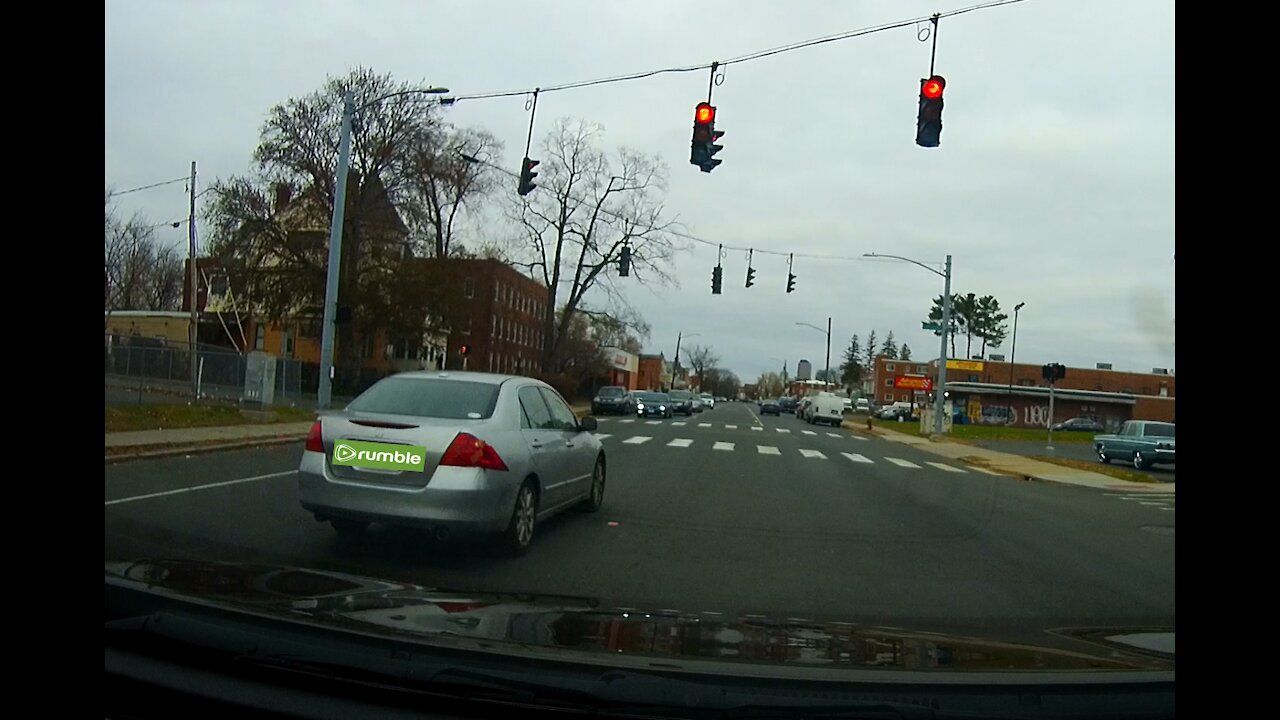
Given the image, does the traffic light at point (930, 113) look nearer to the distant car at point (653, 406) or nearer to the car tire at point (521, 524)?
the car tire at point (521, 524)

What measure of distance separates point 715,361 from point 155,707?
556 ft

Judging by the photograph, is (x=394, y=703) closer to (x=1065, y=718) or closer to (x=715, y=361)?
(x=1065, y=718)

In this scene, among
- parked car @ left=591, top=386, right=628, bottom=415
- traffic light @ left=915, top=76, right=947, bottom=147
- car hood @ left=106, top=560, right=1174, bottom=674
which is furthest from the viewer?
parked car @ left=591, top=386, right=628, bottom=415

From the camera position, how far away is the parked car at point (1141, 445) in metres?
24.7

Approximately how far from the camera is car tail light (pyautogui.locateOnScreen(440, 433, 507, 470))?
713cm

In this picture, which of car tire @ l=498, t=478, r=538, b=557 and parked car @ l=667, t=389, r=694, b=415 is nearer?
car tire @ l=498, t=478, r=538, b=557

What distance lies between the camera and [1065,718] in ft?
10.1

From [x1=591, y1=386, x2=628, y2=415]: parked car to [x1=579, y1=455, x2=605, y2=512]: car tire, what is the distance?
34.8 metres

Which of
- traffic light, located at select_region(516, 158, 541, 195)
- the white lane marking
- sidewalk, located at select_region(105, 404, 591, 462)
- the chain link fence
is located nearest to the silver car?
the white lane marking

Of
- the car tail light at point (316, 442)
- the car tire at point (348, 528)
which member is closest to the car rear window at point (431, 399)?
the car tail light at point (316, 442)

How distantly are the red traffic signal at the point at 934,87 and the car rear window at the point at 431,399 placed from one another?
7.55 metres

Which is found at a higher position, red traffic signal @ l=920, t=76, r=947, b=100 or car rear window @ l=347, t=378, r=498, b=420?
red traffic signal @ l=920, t=76, r=947, b=100

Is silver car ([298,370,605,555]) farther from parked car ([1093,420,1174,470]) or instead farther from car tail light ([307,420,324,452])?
parked car ([1093,420,1174,470])
